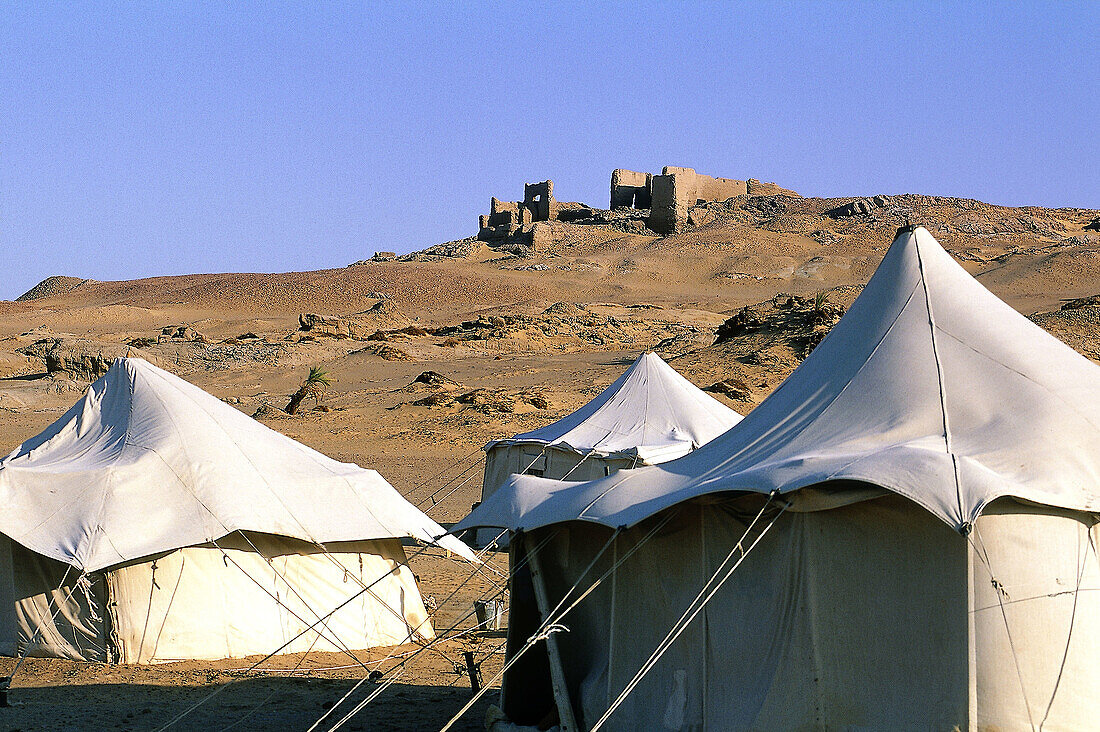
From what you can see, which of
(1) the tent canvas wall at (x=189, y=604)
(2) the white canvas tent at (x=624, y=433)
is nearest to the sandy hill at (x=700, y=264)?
(2) the white canvas tent at (x=624, y=433)

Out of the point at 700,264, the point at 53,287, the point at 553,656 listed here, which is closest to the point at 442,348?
the point at 700,264

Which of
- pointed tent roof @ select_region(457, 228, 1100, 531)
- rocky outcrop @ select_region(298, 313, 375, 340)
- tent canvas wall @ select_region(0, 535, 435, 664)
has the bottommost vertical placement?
tent canvas wall @ select_region(0, 535, 435, 664)

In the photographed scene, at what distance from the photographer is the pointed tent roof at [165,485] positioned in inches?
418

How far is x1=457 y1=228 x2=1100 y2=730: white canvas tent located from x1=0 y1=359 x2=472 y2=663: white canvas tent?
3.33m

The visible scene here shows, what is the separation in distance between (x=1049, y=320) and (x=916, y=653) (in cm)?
2998

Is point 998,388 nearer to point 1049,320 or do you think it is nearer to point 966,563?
point 966,563

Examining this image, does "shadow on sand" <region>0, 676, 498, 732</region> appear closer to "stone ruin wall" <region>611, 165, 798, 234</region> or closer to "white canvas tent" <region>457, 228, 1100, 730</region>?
"white canvas tent" <region>457, 228, 1100, 730</region>

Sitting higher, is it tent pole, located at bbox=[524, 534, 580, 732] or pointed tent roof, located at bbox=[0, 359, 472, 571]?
pointed tent roof, located at bbox=[0, 359, 472, 571]

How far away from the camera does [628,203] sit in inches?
3521

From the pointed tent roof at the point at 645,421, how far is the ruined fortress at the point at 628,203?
193ft

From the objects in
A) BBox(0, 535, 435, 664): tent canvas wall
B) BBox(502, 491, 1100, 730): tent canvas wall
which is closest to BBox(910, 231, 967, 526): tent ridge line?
BBox(502, 491, 1100, 730): tent canvas wall

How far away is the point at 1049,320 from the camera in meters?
33.6

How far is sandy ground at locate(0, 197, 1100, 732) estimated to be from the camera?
31.9 ft

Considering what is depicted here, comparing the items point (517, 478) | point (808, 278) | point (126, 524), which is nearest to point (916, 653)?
point (517, 478)
